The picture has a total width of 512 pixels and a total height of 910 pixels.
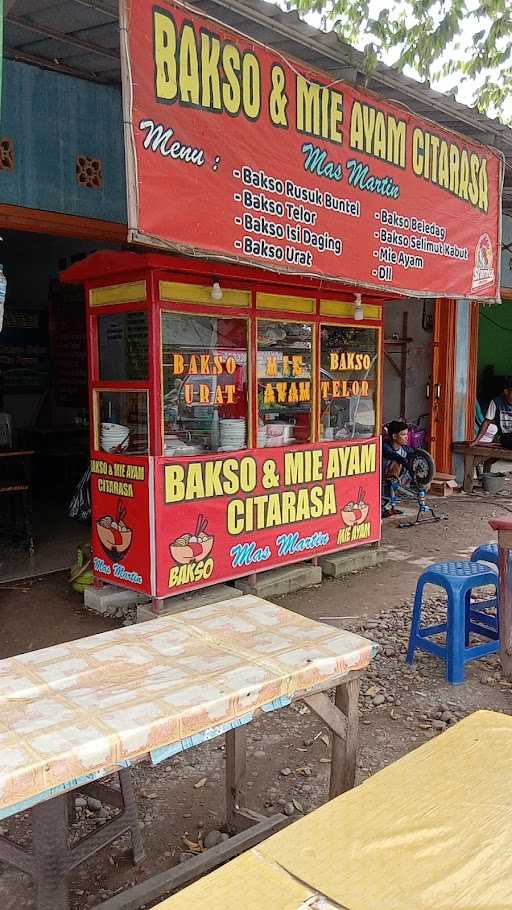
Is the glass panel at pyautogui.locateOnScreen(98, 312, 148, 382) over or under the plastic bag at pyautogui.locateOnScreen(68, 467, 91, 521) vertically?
over

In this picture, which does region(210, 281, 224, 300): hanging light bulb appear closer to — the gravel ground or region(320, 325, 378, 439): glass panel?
region(320, 325, 378, 439): glass panel

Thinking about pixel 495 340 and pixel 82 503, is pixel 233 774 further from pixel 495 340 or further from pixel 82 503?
pixel 495 340

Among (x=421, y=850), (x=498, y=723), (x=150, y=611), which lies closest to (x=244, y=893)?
(x=421, y=850)

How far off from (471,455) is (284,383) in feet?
16.6

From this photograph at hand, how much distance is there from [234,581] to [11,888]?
10.9ft

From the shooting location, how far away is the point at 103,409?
5438 millimetres

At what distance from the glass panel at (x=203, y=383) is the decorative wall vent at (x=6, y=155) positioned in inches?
60.9

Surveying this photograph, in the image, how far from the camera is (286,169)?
4.57 meters

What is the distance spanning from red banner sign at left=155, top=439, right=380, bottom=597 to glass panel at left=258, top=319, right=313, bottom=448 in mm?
176

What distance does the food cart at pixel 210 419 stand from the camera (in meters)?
5.00

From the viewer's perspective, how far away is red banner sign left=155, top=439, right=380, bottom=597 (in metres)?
5.09

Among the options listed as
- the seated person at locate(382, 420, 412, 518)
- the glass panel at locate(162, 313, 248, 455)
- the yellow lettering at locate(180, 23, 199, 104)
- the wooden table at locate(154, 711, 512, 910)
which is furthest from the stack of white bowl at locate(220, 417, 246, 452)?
the seated person at locate(382, 420, 412, 518)

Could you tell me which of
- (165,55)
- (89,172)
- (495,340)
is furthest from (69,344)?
(495,340)

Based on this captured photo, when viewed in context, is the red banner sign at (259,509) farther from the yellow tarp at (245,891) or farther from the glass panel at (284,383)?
the yellow tarp at (245,891)
